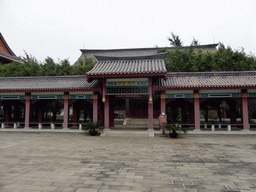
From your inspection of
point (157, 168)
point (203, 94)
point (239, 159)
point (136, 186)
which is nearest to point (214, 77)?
point (203, 94)

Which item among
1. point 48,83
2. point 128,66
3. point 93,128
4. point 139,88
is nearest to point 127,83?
point 139,88

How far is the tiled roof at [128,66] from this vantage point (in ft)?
50.0

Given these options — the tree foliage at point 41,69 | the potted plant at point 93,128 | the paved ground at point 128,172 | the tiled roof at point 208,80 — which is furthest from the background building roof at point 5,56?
the paved ground at point 128,172

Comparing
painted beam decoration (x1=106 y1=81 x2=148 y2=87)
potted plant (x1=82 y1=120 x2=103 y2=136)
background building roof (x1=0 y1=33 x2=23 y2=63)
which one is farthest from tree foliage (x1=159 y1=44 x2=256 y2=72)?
background building roof (x1=0 y1=33 x2=23 y2=63)

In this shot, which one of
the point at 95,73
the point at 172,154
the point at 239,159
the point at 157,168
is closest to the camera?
the point at 157,168

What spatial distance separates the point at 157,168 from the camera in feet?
19.9

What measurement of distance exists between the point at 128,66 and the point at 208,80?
8.17 meters

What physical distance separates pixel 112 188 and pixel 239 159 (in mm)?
5862

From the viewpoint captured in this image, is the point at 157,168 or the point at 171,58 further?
the point at 171,58

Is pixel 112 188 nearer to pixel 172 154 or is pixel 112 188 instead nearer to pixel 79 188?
pixel 79 188

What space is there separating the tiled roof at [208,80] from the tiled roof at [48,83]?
745cm

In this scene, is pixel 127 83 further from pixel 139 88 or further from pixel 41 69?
pixel 41 69

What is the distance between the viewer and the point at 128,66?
56.9ft

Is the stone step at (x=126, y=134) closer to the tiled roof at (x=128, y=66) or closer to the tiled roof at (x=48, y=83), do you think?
the tiled roof at (x=48, y=83)
